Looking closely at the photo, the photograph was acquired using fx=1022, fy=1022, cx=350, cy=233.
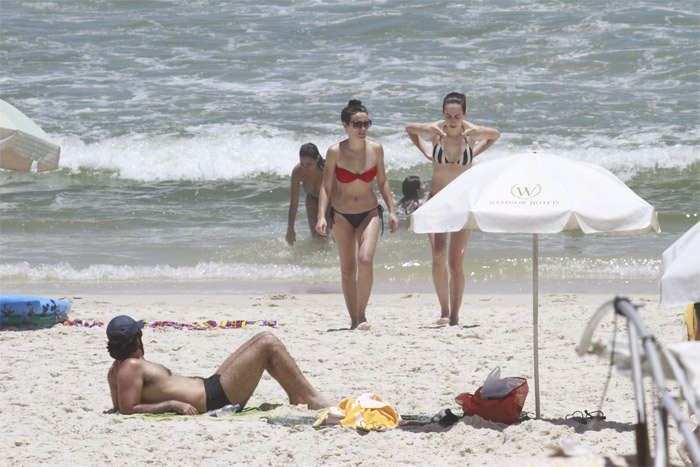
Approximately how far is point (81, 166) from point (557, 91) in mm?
7944

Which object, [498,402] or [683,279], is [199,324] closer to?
[498,402]

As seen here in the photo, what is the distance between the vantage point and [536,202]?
4.85 meters

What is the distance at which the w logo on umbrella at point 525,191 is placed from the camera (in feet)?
16.0

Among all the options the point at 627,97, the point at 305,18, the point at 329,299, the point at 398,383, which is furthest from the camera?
the point at 305,18

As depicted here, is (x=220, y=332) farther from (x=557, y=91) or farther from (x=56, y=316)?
(x=557, y=91)

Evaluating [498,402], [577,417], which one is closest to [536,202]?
[498,402]

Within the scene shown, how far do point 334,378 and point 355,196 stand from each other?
5.06ft

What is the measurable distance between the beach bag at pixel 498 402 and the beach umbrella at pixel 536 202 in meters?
0.90

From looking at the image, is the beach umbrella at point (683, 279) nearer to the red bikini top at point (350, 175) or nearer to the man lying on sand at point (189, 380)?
the man lying on sand at point (189, 380)

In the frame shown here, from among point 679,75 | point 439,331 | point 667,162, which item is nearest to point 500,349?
point 439,331

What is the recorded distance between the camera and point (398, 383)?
6.16 m

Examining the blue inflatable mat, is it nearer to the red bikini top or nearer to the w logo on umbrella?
the red bikini top

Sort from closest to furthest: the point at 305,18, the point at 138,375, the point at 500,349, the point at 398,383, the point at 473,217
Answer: the point at 473,217 < the point at 138,375 < the point at 398,383 < the point at 500,349 < the point at 305,18

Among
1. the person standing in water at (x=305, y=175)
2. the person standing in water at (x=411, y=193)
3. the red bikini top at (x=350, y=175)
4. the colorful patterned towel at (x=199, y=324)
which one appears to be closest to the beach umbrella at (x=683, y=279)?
the red bikini top at (x=350, y=175)
